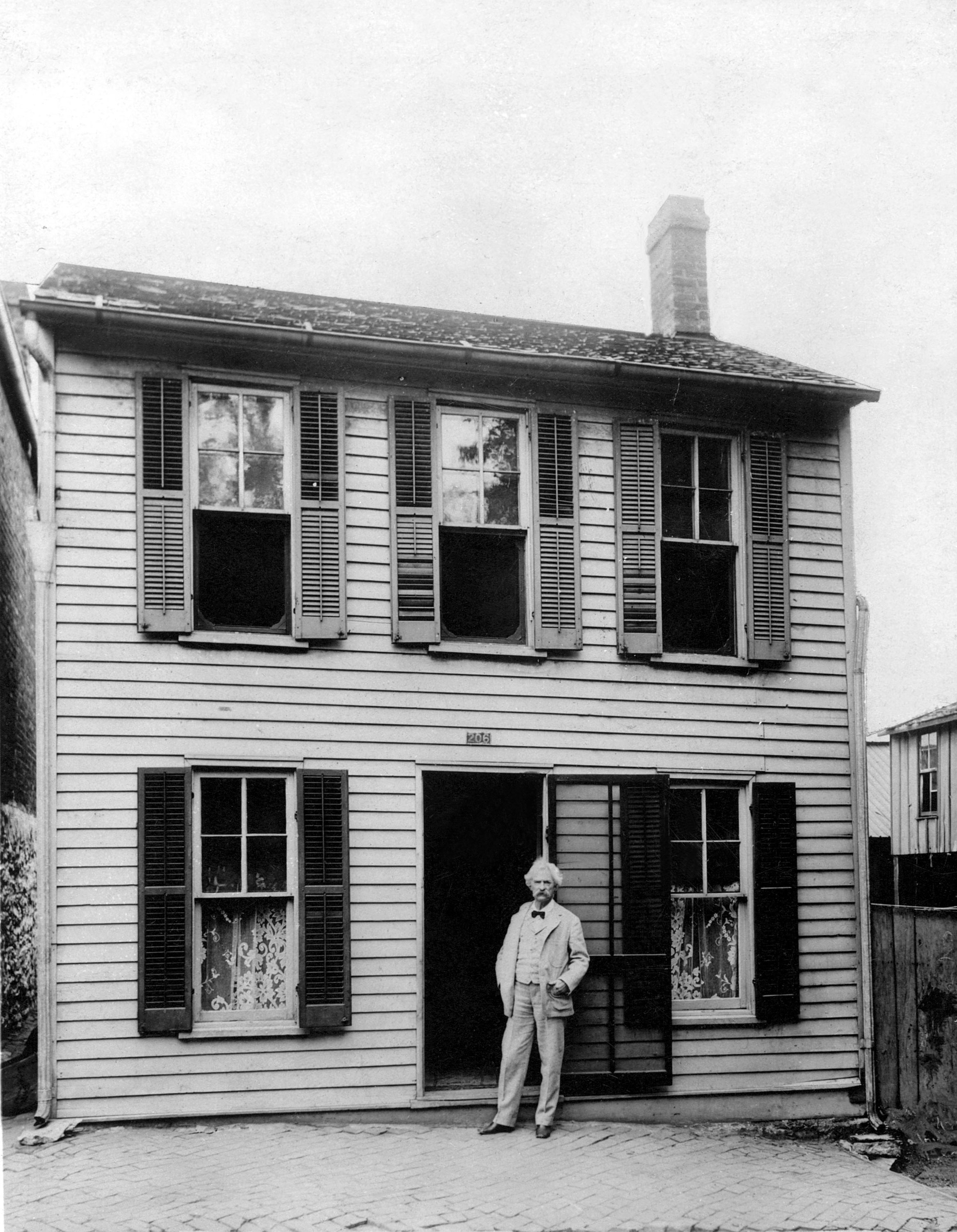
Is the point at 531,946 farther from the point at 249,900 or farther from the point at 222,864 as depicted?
the point at 222,864

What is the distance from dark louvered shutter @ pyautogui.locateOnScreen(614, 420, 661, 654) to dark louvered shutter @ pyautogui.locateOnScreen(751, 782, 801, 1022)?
1.56 meters

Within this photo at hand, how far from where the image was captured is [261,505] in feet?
28.9

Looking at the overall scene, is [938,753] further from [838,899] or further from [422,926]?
[422,926]

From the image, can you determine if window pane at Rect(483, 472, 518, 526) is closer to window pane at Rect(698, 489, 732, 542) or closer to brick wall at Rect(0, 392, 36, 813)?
window pane at Rect(698, 489, 732, 542)

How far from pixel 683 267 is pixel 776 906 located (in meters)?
6.21

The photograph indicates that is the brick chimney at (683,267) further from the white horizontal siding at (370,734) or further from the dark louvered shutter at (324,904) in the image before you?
the dark louvered shutter at (324,904)

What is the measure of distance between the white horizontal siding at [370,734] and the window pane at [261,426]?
0.54m

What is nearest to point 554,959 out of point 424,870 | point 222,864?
point 424,870

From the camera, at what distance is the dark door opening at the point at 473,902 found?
963cm

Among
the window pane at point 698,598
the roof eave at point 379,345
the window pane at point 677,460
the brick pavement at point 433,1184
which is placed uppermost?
the roof eave at point 379,345

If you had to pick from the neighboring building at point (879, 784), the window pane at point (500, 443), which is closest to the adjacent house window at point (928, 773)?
the neighboring building at point (879, 784)

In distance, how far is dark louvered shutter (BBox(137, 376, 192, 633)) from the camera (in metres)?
8.42

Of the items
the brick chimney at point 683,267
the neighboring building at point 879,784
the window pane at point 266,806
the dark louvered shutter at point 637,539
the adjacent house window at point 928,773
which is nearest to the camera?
the window pane at point 266,806

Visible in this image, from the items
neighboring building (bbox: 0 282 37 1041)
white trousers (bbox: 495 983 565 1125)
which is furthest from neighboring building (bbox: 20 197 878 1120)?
neighboring building (bbox: 0 282 37 1041)
